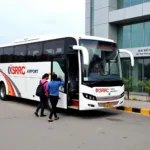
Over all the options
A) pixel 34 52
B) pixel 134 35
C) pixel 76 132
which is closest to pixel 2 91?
pixel 34 52

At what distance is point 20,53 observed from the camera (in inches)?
588

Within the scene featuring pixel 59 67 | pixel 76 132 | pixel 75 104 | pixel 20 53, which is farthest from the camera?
pixel 20 53

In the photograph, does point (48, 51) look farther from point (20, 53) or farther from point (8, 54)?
point (8, 54)

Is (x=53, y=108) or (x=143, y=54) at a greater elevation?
(x=143, y=54)

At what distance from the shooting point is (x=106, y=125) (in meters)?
9.27

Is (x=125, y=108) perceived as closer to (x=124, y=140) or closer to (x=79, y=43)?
(x=79, y=43)

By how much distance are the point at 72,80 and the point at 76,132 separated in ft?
11.7

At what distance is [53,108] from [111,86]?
243 centimetres

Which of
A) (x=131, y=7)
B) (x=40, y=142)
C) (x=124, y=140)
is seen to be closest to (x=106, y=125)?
(x=124, y=140)

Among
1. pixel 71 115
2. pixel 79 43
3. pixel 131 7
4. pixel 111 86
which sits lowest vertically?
pixel 71 115

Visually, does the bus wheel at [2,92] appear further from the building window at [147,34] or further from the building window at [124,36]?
the building window at [147,34]

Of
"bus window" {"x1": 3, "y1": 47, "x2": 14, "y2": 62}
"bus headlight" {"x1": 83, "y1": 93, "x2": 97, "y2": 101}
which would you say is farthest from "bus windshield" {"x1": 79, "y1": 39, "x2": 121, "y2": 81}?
"bus window" {"x1": 3, "y1": 47, "x2": 14, "y2": 62}

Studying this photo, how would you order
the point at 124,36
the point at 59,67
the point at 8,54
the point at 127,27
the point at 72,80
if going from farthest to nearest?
1. the point at 124,36
2. the point at 127,27
3. the point at 8,54
4. the point at 59,67
5. the point at 72,80

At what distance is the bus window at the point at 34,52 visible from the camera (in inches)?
522
